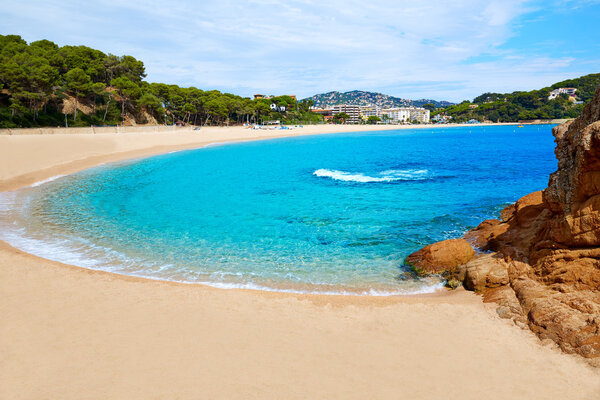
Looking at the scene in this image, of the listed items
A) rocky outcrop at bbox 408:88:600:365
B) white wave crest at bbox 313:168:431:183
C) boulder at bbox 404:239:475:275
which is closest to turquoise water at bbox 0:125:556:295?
white wave crest at bbox 313:168:431:183

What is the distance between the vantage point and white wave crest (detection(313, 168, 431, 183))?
29.4 metres

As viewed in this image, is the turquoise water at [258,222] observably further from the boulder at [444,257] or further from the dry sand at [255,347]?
the dry sand at [255,347]

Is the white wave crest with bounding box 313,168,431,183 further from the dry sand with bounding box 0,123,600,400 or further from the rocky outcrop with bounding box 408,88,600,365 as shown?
the dry sand with bounding box 0,123,600,400

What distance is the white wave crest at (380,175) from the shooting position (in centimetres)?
2938

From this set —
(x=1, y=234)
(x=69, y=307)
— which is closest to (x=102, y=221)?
(x=1, y=234)

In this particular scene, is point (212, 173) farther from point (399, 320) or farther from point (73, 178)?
point (399, 320)

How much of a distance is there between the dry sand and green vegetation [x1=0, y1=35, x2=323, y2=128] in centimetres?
5584

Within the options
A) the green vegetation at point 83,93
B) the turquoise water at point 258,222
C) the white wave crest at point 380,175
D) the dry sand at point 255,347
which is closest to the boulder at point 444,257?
the turquoise water at point 258,222

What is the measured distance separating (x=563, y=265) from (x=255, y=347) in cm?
721

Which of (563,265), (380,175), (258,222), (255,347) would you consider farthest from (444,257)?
(380,175)

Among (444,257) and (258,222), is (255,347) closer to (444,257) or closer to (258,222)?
(444,257)

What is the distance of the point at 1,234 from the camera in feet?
45.8

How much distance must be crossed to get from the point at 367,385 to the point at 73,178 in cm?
3116

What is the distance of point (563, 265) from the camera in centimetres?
784
